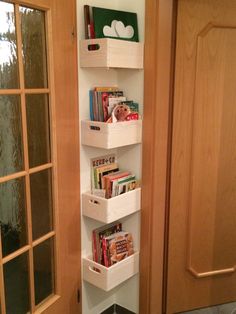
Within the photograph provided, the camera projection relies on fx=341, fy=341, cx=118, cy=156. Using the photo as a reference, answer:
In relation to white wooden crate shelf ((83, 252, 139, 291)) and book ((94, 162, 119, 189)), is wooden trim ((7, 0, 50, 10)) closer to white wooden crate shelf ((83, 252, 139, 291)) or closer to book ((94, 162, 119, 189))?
book ((94, 162, 119, 189))

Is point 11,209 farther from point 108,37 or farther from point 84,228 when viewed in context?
point 108,37

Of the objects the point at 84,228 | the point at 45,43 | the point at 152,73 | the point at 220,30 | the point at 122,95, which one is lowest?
the point at 84,228

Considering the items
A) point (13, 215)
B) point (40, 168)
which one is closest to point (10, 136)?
point (40, 168)

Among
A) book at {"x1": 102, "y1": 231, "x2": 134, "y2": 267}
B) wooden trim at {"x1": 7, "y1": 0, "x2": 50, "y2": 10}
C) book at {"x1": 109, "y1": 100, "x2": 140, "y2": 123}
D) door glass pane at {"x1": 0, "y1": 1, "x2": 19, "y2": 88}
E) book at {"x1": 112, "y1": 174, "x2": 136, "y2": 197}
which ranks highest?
wooden trim at {"x1": 7, "y1": 0, "x2": 50, "y2": 10}

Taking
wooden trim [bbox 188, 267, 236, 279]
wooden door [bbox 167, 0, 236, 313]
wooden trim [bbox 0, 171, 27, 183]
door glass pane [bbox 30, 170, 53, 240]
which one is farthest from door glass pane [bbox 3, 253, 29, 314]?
wooden trim [bbox 188, 267, 236, 279]

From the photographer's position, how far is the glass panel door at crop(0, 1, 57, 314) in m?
1.44

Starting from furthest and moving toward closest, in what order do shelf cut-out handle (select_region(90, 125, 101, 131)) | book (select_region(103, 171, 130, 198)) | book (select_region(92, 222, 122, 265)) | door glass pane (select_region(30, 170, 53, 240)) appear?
book (select_region(92, 222, 122, 265)) < book (select_region(103, 171, 130, 198)) < shelf cut-out handle (select_region(90, 125, 101, 131)) < door glass pane (select_region(30, 170, 53, 240))

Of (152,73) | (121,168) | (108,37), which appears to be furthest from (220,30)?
(121,168)

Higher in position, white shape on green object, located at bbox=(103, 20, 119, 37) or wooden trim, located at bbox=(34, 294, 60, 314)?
white shape on green object, located at bbox=(103, 20, 119, 37)

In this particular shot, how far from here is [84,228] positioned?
76.7 inches

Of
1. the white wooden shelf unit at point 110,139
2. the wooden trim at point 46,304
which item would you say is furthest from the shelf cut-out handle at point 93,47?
the wooden trim at point 46,304

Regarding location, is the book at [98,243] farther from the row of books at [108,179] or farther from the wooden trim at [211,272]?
the wooden trim at [211,272]

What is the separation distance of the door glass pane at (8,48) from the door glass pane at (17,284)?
2.64 feet

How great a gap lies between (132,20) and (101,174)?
85cm
